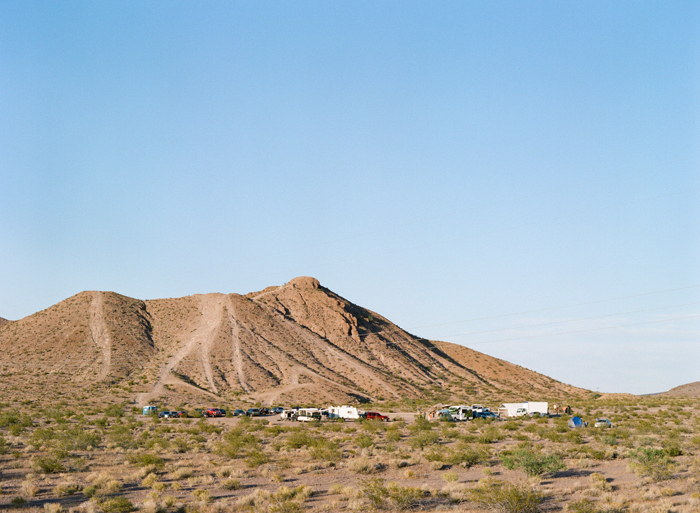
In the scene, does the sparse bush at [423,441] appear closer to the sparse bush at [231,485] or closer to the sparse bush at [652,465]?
the sparse bush at [652,465]

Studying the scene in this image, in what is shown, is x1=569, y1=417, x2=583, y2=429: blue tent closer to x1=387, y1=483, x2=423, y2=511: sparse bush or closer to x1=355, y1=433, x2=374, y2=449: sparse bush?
x1=355, y1=433, x2=374, y2=449: sparse bush

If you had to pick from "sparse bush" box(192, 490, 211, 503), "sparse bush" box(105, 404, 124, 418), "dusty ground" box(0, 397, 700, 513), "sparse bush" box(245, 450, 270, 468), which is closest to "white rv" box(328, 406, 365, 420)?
"dusty ground" box(0, 397, 700, 513)

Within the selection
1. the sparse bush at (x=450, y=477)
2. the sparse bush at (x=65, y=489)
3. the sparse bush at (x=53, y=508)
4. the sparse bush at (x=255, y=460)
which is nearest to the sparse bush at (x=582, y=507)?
the sparse bush at (x=450, y=477)

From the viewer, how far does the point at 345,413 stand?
64312 mm

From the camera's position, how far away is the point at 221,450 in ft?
109

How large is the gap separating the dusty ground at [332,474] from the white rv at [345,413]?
20.4 m

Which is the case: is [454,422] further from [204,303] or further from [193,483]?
[204,303]

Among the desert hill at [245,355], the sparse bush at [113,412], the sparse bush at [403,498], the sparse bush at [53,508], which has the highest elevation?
the desert hill at [245,355]

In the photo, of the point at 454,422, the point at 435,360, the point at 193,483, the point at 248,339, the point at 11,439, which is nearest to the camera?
the point at 193,483

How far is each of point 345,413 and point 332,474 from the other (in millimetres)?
38295

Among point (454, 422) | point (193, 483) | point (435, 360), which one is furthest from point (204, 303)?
point (193, 483)

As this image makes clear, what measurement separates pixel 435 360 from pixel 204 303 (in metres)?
57.7

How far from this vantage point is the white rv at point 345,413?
63500 mm

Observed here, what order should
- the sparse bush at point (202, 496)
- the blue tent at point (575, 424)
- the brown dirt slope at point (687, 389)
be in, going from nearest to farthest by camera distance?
the sparse bush at point (202, 496)
the blue tent at point (575, 424)
the brown dirt slope at point (687, 389)
